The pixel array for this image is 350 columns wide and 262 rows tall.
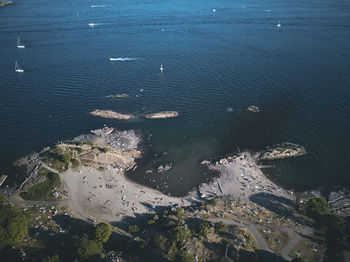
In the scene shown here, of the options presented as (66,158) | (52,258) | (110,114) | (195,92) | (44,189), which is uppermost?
(195,92)

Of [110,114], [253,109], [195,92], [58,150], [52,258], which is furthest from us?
[195,92]

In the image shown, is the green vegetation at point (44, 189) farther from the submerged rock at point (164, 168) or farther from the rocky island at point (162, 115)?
the rocky island at point (162, 115)

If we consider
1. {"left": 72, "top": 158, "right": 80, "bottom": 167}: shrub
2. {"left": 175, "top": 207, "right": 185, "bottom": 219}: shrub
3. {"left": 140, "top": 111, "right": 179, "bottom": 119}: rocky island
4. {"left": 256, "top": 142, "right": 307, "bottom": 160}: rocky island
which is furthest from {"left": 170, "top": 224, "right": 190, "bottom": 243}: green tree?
{"left": 140, "top": 111, "right": 179, "bottom": 119}: rocky island

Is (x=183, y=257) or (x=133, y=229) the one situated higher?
(x=183, y=257)

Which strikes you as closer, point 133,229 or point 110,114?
point 133,229

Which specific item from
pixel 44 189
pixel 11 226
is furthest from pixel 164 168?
pixel 11 226

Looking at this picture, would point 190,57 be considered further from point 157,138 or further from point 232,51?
point 157,138

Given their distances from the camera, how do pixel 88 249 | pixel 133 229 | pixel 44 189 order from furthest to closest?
pixel 44 189 < pixel 133 229 < pixel 88 249

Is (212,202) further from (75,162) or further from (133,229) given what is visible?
(75,162)
